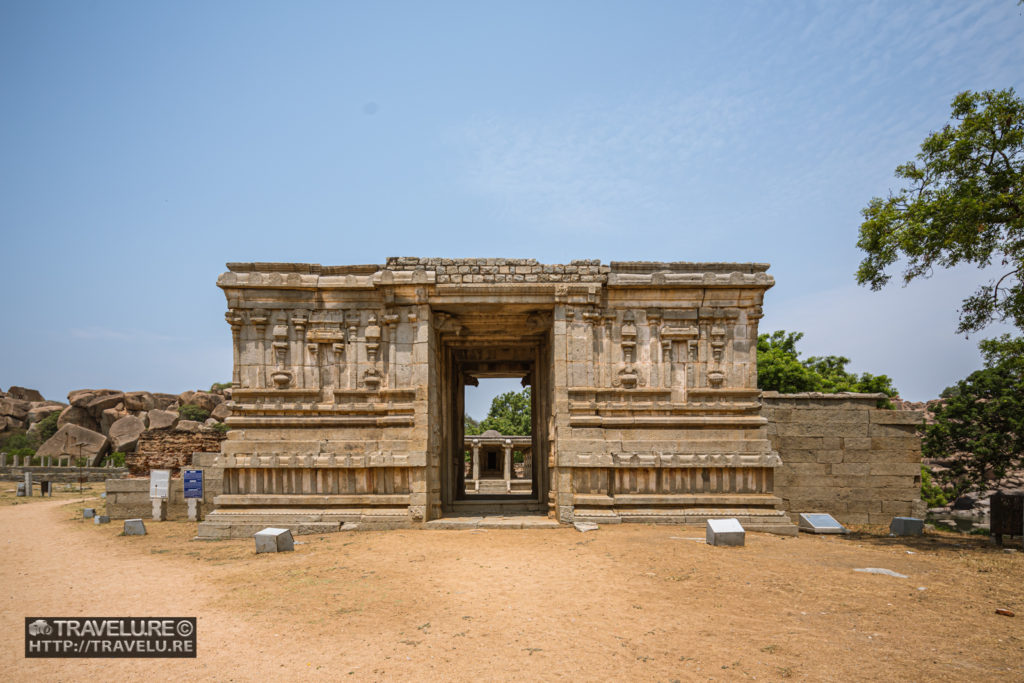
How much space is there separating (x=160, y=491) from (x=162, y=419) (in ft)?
96.5

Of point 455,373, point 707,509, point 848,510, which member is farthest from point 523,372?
point 848,510

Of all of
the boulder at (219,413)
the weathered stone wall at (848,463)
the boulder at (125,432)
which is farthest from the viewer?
the boulder at (219,413)

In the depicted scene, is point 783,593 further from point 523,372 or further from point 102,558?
point 523,372

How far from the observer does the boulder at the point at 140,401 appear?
4619cm

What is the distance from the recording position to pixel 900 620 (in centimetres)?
658

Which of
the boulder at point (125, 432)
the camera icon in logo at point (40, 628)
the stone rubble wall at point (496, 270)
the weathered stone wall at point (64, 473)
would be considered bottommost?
the weathered stone wall at point (64, 473)

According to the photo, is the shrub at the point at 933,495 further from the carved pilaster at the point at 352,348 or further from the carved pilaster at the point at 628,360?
the carved pilaster at the point at 352,348

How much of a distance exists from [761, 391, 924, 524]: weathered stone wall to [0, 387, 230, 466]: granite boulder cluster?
3516cm

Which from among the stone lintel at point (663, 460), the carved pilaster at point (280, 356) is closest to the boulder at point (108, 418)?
the carved pilaster at point (280, 356)

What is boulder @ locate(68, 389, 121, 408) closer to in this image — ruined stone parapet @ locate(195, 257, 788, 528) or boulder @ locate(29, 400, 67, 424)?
boulder @ locate(29, 400, 67, 424)

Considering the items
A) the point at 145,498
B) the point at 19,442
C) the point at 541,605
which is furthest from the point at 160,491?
the point at 19,442

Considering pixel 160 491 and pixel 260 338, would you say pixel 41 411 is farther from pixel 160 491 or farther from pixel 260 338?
pixel 260 338

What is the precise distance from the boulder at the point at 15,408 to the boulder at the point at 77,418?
4632 mm

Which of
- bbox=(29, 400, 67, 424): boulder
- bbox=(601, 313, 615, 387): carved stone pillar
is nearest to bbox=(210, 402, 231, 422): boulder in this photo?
bbox=(29, 400, 67, 424): boulder
